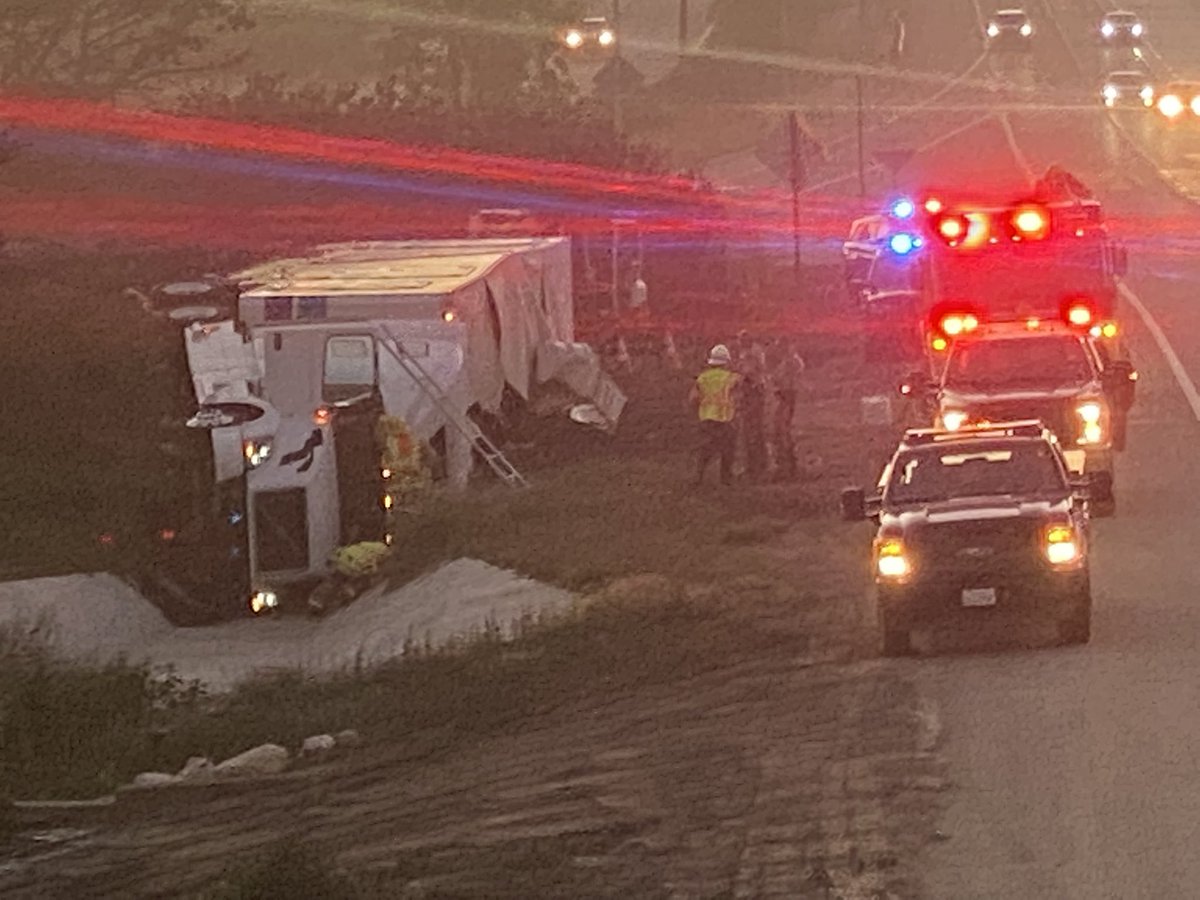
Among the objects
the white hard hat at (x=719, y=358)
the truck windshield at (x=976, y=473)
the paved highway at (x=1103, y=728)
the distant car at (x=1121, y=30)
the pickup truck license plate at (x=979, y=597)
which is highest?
the distant car at (x=1121, y=30)

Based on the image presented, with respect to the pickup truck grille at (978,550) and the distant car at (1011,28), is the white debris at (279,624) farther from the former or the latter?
the distant car at (1011,28)

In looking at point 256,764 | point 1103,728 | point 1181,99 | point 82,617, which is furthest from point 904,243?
point 1181,99

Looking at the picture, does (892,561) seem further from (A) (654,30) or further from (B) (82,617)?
(A) (654,30)

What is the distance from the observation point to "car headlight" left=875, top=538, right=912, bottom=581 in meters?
18.3

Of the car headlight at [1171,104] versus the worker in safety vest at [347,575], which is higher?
the car headlight at [1171,104]

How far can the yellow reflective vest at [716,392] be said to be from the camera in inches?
1116

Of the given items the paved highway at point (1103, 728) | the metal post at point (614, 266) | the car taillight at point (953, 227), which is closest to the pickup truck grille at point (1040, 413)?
the paved highway at point (1103, 728)

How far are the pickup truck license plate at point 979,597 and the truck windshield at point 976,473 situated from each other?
0.98 meters

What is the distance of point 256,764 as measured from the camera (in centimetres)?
1697

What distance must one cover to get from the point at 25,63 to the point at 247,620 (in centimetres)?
1859

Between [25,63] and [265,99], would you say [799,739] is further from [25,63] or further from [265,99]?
[265,99]

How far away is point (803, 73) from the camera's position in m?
90.1

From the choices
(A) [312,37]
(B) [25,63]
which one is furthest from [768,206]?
(B) [25,63]

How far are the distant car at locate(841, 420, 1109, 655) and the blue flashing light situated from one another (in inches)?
384
